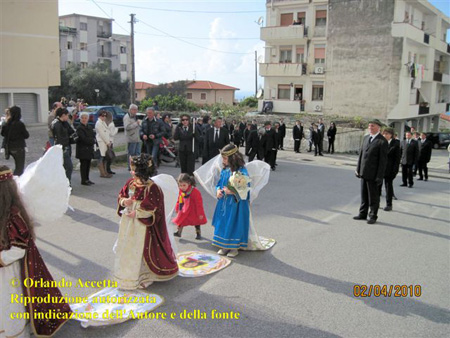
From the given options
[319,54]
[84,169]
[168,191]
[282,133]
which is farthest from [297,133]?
[168,191]

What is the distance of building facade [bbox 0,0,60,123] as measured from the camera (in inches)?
1115

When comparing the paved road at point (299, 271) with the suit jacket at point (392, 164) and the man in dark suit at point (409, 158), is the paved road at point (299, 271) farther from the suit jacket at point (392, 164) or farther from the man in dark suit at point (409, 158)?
the man in dark suit at point (409, 158)

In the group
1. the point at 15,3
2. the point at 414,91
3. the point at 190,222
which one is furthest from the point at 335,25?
the point at 190,222

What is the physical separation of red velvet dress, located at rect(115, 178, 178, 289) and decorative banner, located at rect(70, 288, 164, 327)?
0.59 ft

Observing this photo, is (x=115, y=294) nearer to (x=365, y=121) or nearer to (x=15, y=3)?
(x=365, y=121)

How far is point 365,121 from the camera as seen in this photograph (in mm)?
28141

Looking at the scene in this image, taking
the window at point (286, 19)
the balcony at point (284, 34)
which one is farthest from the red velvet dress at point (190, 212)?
the window at point (286, 19)

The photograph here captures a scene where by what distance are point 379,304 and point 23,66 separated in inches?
1185

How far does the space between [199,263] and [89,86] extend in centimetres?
4204

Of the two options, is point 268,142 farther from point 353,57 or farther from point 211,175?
point 353,57

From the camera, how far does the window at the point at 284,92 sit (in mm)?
37938

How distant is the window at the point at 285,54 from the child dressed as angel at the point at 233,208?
33061 mm

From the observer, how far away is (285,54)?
1505 inches
